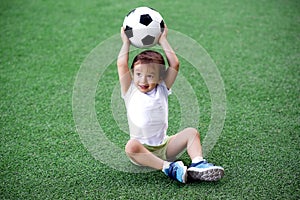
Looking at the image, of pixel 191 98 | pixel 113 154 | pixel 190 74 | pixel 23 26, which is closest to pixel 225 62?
pixel 190 74

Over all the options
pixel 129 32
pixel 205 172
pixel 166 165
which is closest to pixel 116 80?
pixel 129 32

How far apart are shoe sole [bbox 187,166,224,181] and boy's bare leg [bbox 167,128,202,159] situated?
0.12 m

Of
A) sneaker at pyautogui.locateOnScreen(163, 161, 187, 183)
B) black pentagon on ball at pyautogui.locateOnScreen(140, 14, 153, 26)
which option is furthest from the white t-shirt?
black pentagon on ball at pyautogui.locateOnScreen(140, 14, 153, 26)

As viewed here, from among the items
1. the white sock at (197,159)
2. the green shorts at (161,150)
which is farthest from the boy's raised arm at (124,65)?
the white sock at (197,159)

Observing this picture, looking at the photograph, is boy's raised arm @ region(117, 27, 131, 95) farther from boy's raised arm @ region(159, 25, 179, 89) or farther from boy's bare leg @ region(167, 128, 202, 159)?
boy's bare leg @ region(167, 128, 202, 159)

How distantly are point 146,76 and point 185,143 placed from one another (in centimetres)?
35

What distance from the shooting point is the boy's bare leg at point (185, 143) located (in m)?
2.06

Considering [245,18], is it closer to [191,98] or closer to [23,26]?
[191,98]

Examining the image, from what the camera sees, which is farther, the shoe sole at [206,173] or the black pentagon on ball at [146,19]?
the black pentagon on ball at [146,19]

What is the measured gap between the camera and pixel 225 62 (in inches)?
124

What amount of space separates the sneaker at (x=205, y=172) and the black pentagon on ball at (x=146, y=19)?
2.12 ft

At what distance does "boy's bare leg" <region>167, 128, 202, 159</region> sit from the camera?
2.06 metres

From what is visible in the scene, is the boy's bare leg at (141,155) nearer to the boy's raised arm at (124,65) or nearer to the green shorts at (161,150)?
the green shorts at (161,150)

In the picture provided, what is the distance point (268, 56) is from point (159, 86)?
143 cm
